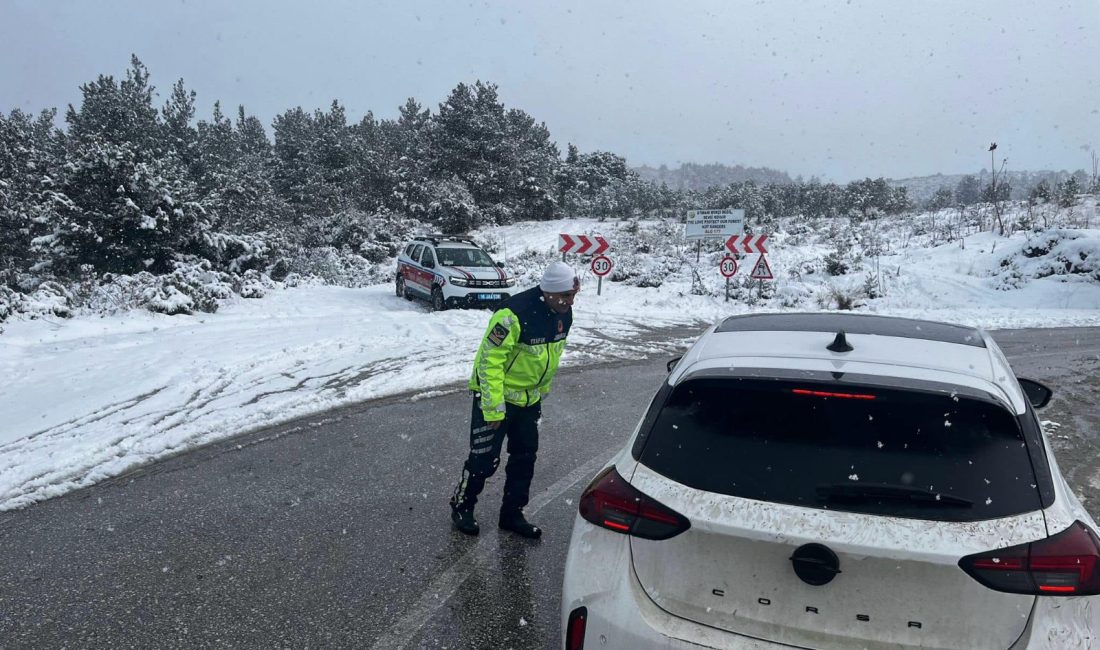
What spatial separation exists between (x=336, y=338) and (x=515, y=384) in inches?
337

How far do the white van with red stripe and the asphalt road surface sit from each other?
984cm

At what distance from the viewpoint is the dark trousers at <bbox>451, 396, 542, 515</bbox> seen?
4219mm

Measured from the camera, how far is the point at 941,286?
824 inches

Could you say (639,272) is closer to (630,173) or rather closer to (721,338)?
(721,338)

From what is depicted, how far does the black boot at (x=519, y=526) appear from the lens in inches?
171

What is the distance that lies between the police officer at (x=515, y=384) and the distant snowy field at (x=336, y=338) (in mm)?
2441

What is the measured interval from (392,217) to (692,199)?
1960 cm

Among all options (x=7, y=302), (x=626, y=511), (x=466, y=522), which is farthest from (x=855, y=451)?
(x=7, y=302)

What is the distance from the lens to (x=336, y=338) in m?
11.9

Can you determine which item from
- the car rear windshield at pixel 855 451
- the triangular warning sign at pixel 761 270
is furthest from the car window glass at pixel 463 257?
the car rear windshield at pixel 855 451

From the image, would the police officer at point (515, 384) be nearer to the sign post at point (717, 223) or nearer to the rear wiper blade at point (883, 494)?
the rear wiper blade at point (883, 494)

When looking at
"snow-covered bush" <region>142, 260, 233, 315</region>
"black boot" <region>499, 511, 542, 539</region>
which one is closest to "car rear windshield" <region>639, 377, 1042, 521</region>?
"black boot" <region>499, 511, 542, 539</region>

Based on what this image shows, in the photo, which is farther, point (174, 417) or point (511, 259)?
point (511, 259)

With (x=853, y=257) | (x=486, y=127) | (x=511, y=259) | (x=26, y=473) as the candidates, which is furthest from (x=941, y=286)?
(x=486, y=127)
